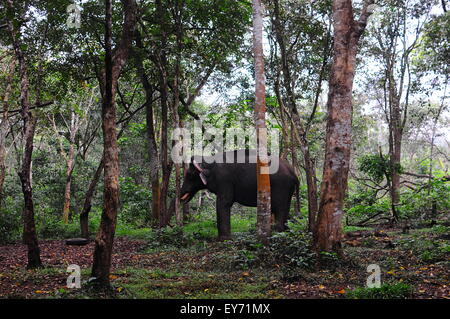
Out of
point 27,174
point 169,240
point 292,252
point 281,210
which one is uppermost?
point 27,174

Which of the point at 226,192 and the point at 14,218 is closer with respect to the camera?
the point at 226,192

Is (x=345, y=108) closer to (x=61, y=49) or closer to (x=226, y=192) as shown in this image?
(x=226, y=192)

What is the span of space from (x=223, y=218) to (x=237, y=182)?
1.46 metres

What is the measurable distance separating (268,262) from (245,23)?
8.74 meters

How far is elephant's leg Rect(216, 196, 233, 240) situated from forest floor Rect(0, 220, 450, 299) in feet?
5.08

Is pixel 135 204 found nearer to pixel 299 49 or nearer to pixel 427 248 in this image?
pixel 299 49

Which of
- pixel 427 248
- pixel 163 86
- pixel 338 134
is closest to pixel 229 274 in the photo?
pixel 338 134

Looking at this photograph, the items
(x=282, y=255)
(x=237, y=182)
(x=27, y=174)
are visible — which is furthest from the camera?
(x=237, y=182)

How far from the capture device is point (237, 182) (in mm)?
13680

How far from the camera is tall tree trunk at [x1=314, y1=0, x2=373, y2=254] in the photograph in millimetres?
7867

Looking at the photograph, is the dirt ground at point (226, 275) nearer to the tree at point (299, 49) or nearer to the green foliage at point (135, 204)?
the tree at point (299, 49)

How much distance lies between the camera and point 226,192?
43.9 feet

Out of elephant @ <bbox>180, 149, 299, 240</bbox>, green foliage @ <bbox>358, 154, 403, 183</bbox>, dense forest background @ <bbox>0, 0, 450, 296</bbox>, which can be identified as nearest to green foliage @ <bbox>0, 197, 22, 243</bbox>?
dense forest background @ <bbox>0, 0, 450, 296</bbox>
